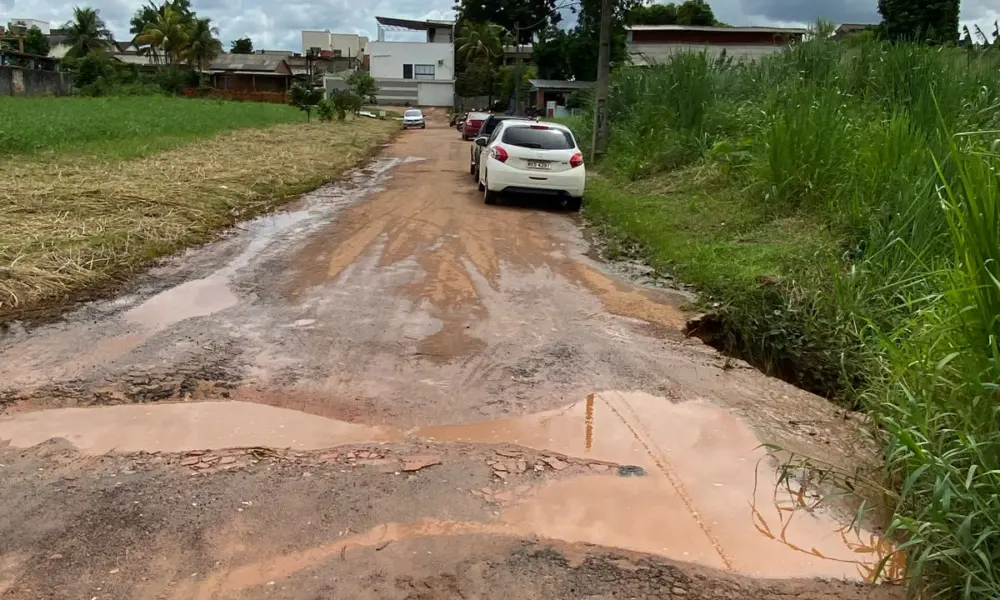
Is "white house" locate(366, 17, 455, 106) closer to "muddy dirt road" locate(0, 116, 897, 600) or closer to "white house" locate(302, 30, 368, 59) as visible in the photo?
"white house" locate(302, 30, 368, 59)

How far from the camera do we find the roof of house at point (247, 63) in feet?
270

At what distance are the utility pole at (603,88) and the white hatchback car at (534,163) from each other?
6845 mm

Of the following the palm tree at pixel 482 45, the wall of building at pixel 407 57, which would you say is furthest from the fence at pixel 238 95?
the palm tree at pixel 482 45

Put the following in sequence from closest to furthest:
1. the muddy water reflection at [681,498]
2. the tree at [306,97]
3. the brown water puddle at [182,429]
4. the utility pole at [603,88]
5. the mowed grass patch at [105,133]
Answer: the muddy water reflection at [681,498]
the brown water puddle at [182,429]
the mowed grass patch at [105,133]
the utility pole at [603,88]
the tree at [306,97]

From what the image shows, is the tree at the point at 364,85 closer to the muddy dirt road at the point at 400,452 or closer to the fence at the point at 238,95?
the fence at the point at 238,95

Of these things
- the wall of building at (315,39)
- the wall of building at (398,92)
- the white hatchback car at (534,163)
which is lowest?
→ the white hatchback car at (534,163)

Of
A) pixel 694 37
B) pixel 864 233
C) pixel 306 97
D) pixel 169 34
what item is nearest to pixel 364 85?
pixel 169 34

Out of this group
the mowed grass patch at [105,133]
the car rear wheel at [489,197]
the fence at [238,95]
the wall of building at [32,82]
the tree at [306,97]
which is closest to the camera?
the car rear wheel at [489,197]

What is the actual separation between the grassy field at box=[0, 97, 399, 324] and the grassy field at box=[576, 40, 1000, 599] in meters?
6.13

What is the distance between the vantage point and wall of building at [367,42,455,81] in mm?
81312

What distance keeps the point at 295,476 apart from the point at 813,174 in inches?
337

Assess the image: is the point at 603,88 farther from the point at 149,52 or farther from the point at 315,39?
the point at 315,39

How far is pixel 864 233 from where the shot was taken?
8078 mm

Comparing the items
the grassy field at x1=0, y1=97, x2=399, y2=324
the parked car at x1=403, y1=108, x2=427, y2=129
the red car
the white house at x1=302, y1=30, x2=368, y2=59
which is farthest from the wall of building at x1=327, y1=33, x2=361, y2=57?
the grassy field at x1=0, y1=97, x2=399, y2=324
